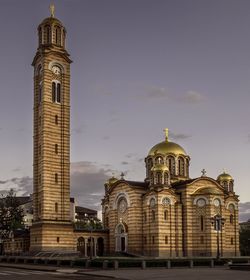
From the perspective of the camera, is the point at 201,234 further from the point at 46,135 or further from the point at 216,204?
the point at 46,135

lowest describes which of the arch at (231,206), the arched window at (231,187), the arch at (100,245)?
the arch at (100,245)

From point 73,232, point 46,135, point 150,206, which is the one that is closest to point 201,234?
point 150,206

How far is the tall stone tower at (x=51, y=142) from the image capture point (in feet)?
222

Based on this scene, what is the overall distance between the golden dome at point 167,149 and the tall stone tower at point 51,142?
54.2ft

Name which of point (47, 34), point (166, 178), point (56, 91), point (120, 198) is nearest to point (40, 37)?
point (47, 34)

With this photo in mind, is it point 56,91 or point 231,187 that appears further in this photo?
point 231,187

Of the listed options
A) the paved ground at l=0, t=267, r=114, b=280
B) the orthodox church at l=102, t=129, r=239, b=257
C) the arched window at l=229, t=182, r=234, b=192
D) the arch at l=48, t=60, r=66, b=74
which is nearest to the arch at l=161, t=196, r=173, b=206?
the orthodox church at l=102, t=129, r=239, b=257

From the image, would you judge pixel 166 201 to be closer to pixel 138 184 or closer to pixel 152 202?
pixel 152 202

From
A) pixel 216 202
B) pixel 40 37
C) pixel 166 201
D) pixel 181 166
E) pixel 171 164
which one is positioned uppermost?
pixel 40 37

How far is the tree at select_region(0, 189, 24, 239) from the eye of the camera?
82812mm

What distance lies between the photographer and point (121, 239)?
77062 millimetres

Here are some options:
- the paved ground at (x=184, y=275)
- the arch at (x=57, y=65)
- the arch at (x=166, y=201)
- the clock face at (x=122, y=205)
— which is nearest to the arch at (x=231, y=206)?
the arch at (x=166, y=201)

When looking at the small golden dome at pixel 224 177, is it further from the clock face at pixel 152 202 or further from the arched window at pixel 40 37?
the arched window at pixel 40 37

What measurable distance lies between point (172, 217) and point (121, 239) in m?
10.1
